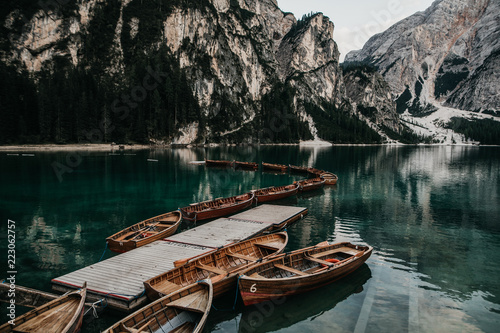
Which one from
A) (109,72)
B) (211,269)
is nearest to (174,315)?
(211,269)

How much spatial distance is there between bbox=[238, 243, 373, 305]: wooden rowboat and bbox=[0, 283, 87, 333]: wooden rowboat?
6702 mm

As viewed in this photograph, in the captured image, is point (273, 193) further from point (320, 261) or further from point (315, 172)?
point (315, 172)

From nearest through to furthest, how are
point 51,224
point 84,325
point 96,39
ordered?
point 84,325 → point 51,224 → point 96,39

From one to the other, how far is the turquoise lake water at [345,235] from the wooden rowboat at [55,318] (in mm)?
1544

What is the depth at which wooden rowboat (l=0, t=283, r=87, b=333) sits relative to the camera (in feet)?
34.4

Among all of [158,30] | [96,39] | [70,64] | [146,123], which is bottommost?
[146,123]

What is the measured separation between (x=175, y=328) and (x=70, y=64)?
175 meters

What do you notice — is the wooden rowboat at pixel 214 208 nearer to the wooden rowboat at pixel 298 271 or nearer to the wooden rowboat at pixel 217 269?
the wooden rowboat at pixel 217 269

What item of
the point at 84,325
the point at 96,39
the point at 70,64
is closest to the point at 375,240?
the point at 84,325

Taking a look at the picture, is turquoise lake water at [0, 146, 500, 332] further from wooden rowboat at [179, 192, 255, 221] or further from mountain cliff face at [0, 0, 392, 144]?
mountain cliff face at [0, 0, 392, 144]

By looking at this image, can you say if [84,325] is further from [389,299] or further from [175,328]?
[389,299]

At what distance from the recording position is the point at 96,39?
549ft

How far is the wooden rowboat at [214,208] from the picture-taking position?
29.3 metres

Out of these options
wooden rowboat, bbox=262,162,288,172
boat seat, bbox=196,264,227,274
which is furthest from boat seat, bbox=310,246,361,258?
wooden rowboat, bbox=262,162,288,172
